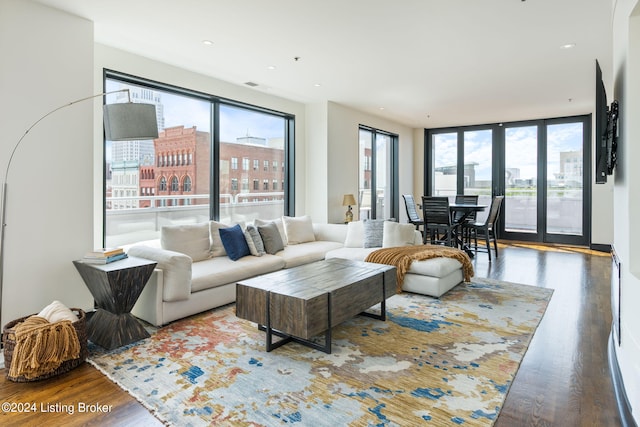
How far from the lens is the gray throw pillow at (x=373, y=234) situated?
16.7 ft

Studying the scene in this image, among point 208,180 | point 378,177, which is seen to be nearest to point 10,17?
point 208,180

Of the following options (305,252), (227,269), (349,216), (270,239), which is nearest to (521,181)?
(349,216)

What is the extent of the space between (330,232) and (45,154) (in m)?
3.78

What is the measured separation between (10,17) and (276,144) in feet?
12.2

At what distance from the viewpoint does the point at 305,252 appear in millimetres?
4980

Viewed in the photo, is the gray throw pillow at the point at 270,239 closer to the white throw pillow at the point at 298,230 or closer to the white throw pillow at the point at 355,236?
the white throw pillow at the point at 298,230

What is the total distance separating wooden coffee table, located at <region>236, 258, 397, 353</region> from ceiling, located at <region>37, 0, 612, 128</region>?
2242mm

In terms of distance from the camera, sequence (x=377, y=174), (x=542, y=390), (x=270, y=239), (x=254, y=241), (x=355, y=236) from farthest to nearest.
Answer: (x=377, y=174) → (x=355, y=236) → (x=270, y=239) → (x=254, y=241) → (x=542, y=390)

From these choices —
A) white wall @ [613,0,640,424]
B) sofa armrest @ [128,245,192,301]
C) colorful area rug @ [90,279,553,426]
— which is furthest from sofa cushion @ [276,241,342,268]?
white wall @ [613,0,640,424]

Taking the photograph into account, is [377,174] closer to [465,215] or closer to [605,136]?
[465,215]

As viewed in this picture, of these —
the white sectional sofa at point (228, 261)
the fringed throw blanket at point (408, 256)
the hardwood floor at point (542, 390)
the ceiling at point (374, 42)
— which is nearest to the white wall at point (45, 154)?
the ceiling at point (374, 42)

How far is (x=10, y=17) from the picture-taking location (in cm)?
286

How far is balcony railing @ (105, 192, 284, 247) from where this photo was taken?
4.09 metres

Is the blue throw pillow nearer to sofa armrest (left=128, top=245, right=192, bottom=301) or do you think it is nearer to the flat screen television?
sofa armrest (left=128, top=245, right=192, bottom=301)
